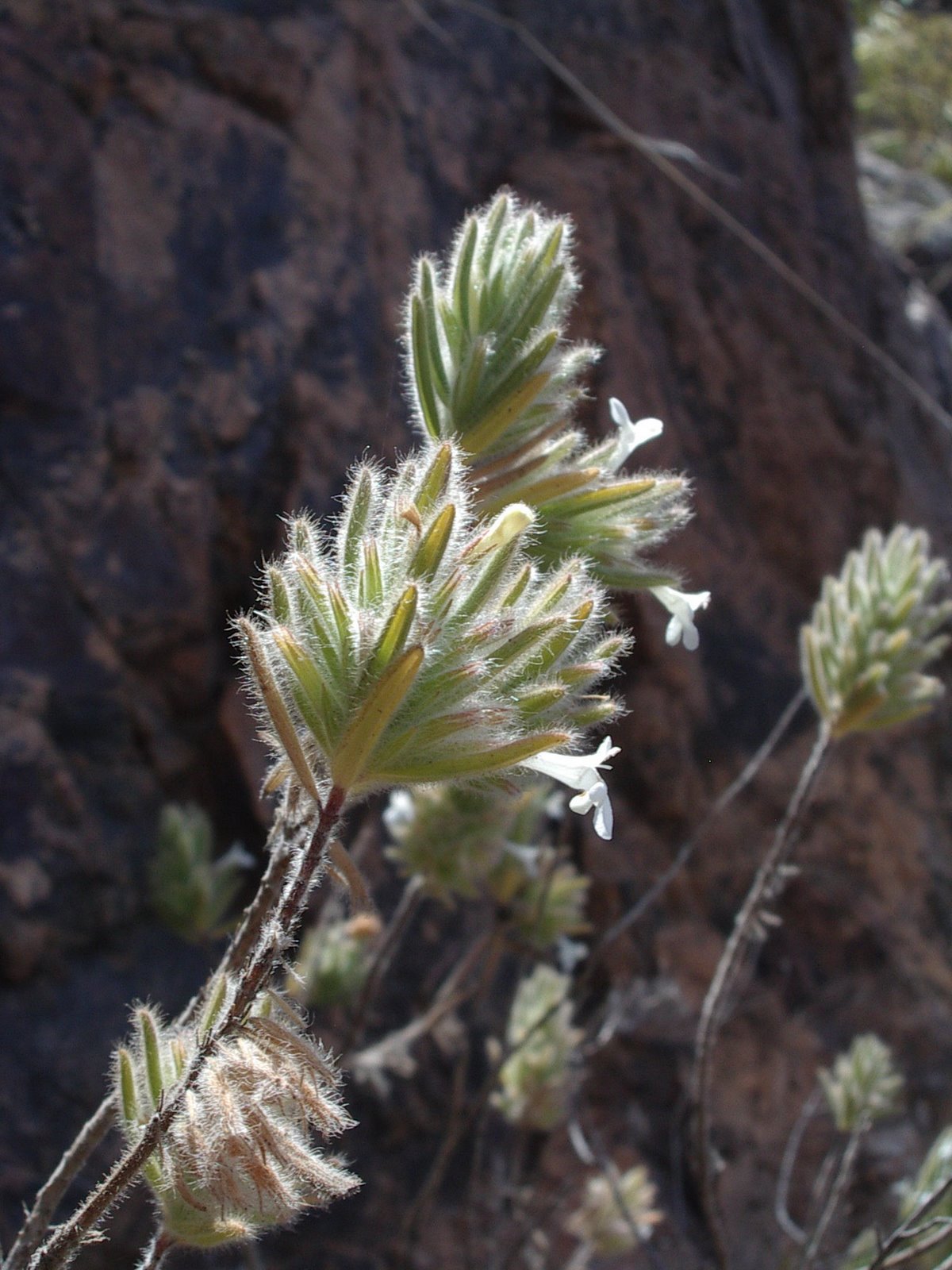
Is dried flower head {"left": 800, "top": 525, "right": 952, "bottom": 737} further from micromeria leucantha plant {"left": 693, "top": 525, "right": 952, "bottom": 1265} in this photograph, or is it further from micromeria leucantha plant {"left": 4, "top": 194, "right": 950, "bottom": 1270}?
micromeria leucantha plant {"left": 4, "top": 194, "right": 950, "bottom": 1270}

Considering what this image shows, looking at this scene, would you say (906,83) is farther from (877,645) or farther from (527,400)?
(527,400)

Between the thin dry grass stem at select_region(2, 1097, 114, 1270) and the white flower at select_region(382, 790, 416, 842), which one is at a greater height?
the white flower at select_region(382, 790, 416, 842)

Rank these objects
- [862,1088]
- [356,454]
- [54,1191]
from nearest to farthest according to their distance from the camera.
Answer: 1. [54,1191]
2. [862,1088]
3. [356,454]

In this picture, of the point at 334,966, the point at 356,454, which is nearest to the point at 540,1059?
the point at 334,966

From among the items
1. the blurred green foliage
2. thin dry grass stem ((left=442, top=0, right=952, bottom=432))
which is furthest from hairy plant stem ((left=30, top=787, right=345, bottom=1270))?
the blurred green foliage

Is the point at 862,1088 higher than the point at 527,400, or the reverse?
the point at 527,400

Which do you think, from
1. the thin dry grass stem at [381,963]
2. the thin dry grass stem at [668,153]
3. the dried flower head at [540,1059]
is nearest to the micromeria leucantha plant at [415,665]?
the thin dry grass stem at [381,963]
